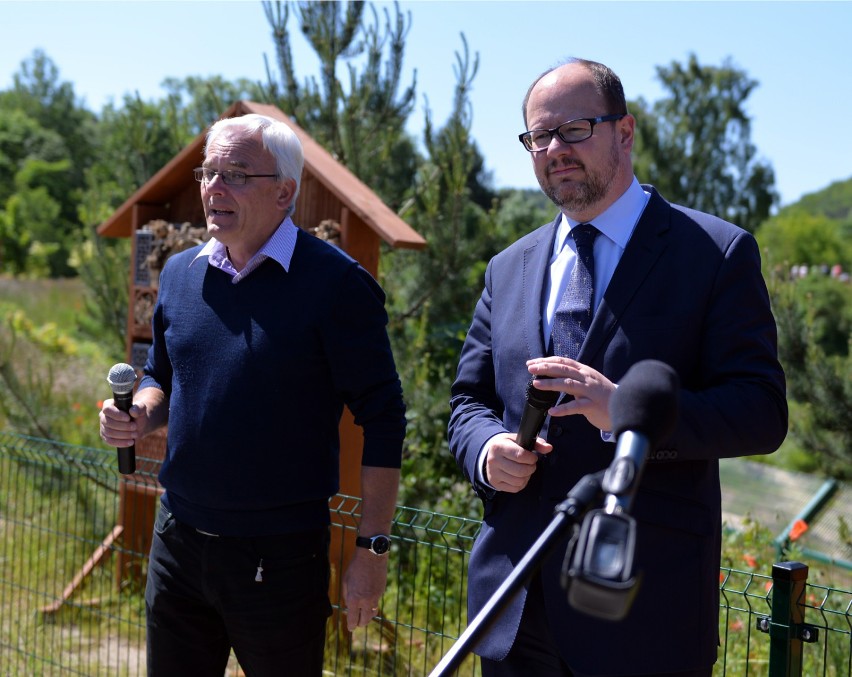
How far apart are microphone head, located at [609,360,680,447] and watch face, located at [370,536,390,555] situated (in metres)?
1.32

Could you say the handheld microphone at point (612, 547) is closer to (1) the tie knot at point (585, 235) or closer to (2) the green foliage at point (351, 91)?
(1) the tie knot at point (585, 235)

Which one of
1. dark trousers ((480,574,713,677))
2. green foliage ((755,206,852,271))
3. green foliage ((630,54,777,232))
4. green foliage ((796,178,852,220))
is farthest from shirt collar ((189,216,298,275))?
green foliage ((796,178,852,220))

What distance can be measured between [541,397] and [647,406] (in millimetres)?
517

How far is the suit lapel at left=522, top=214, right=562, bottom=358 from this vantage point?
2.20 m

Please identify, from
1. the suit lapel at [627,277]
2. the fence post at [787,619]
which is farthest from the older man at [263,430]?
the fence post at [787,619]

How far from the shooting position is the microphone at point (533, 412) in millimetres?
1820

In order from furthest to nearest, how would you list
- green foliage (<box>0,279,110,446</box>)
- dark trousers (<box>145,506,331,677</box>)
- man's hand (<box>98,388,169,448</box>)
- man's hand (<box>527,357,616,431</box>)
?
green foliage (<box>0,279,110,446</box>) → man's hand (<box>98,388,169,448</box>) → dark trousers (<box>145,506,331,677</box>) → man's hand (<box>527,357,616,431</box>)

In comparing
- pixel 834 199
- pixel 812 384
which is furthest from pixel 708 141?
pixel 834 199

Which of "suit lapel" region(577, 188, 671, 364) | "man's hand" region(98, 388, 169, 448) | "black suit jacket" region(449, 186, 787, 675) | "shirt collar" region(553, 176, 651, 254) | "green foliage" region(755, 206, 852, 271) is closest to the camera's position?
"black suit jacket" region(449, 186, 787, 675)

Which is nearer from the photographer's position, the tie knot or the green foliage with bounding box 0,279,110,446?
the tie knot

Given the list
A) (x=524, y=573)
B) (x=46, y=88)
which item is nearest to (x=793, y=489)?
(x=524, y=573)

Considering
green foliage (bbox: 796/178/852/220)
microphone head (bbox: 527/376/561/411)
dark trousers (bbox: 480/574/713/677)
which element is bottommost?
dark trousers (bbox: 480/574/713/677)

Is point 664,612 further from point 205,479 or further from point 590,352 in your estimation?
point 205,479

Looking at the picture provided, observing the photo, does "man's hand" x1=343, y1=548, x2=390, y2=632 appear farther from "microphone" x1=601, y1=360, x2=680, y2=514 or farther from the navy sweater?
"microphone" x1=601, y1=360, x2=680, y2=514
